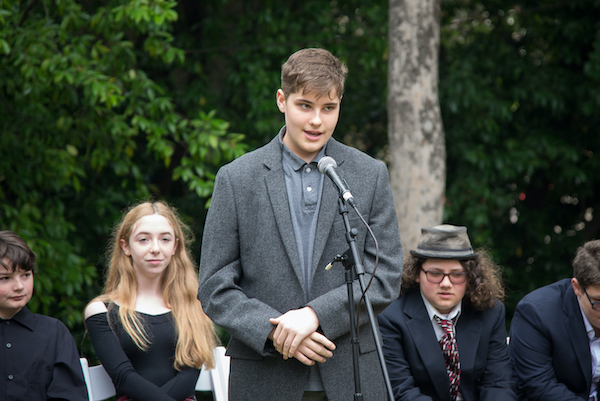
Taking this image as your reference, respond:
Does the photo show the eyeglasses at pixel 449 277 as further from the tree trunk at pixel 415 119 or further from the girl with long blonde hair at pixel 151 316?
the tree trunk at pixel 415 119

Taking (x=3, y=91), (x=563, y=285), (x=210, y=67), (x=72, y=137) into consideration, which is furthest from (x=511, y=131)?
(x=3, y=91)

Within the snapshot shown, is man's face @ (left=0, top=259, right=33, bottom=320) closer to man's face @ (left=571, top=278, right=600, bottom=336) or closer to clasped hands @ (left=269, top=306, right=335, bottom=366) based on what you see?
clasped hands @ (left=269, top=306, right=335, bottom=366)

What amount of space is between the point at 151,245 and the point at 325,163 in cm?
146

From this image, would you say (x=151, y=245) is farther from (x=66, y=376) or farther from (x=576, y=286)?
(x=576, y=286)

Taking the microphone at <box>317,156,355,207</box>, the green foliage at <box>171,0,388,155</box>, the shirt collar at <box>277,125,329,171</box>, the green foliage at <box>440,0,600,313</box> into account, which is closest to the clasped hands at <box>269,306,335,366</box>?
the microphone at <box>317,156,355,207</box>

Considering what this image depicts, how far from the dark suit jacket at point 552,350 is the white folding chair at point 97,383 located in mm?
2052

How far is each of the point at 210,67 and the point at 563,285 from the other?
4.36m

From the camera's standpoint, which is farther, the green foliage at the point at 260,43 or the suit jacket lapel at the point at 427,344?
the green foliage at the point at 260,43

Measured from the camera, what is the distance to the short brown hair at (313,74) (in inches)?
82.8

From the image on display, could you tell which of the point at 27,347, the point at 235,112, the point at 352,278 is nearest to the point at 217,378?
the point at 27,347

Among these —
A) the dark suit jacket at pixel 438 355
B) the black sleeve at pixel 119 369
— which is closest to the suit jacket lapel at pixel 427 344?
the dark suit jacket at pixel 438 355

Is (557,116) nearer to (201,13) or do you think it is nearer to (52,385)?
(201,13)

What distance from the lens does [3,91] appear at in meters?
4.70

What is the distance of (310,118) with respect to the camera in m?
2.12
